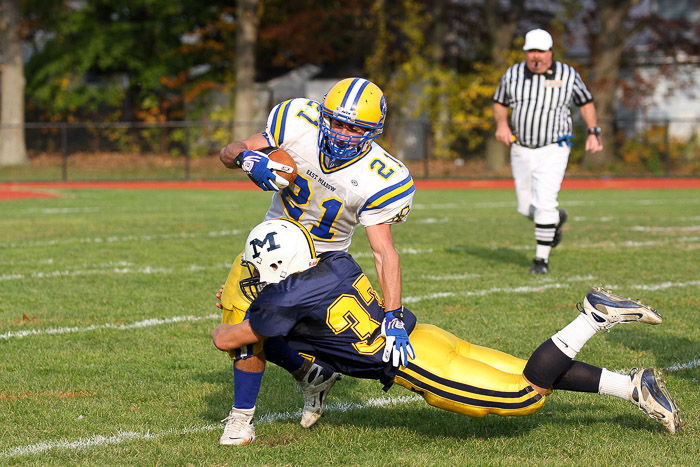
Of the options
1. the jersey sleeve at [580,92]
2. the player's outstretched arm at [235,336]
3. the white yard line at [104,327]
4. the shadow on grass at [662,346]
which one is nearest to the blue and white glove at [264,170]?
the player's outstretched arm at [235,336]

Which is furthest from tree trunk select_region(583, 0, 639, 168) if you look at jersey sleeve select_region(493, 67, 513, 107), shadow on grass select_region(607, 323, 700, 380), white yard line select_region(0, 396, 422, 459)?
white yard line select_region(0, 396, 422, 459)

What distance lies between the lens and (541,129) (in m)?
9.06

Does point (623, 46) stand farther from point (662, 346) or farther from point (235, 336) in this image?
point (235, 336)

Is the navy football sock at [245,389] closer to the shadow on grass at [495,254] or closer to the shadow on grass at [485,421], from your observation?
the shadow on grass at [485,421]

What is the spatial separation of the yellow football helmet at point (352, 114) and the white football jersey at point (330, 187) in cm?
9

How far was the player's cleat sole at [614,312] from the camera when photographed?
4.10 m

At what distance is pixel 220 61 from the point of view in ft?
104

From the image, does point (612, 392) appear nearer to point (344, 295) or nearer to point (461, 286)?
point (344, 295)

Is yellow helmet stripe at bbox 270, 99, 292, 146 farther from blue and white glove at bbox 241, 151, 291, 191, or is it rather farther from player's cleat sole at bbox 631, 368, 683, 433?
player's cleat sole at bbox 631, 368, 683, 433

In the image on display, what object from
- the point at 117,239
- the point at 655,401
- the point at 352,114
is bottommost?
the point at 117,239

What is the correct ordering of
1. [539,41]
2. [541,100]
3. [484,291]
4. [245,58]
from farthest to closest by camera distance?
[245,58]
[541,100]
[539,41]
[484,291]

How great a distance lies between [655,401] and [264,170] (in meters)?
1.83

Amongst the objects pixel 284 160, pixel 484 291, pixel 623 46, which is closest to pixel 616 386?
pixel 284 160

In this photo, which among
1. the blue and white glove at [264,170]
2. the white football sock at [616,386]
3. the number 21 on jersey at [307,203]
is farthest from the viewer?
the number 21 on jersey at [307,203]
